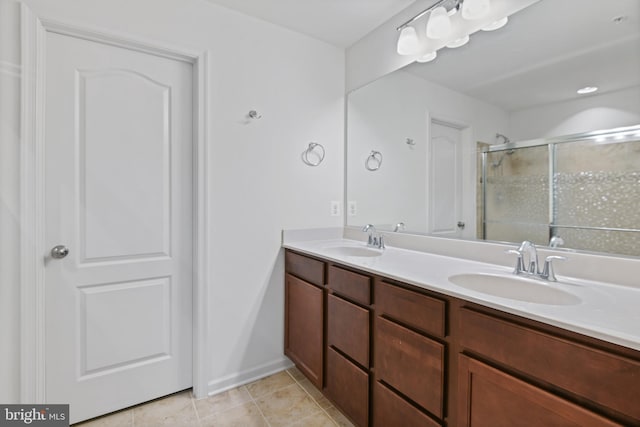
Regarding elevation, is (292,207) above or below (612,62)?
below

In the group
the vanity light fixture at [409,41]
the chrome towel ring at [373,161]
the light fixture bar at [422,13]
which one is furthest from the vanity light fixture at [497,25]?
the chrome towel ring at [373,161]

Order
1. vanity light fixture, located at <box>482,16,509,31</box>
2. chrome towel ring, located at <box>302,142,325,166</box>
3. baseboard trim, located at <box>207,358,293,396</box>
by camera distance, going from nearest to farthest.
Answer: vanity light fixture, located at <box>482,16,509,31</box> < baseboard trim, located at <box>207,358,293,396</box> < chrome towel ring, located at <box>302,142,325,166</box>

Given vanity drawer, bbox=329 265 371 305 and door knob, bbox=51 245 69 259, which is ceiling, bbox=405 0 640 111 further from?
door knob, bbox=51 245 69 259

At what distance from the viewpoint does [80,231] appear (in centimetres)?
162

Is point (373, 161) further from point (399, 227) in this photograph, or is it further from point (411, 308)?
point (411, 308)

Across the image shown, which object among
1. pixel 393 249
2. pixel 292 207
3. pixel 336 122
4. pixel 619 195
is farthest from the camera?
pixel 336 122

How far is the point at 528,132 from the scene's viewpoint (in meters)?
1.42

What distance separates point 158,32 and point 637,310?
7.65 ft

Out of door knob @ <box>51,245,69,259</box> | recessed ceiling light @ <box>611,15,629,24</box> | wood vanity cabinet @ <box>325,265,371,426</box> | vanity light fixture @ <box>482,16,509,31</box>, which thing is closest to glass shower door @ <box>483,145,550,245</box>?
recessed ceiling light @ <box>611,15,629,24</box>

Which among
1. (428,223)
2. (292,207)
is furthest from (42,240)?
(428,223)

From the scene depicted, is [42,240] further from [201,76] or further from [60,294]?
[201,76]

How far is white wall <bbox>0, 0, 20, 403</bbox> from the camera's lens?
1381 mm

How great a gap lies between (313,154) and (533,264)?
1.50 m

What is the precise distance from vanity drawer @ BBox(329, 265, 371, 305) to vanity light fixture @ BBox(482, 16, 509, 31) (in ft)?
4.52
